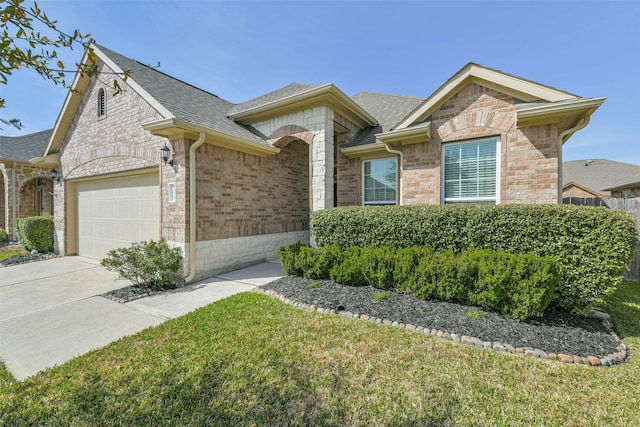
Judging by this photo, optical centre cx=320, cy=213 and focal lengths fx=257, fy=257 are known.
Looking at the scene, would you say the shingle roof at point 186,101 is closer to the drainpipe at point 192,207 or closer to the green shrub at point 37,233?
the drainpipe at point 192,207

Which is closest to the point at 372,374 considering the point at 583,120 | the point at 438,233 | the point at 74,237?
the point at 438,233

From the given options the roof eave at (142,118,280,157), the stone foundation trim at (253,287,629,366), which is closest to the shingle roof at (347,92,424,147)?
the roof eave at (142,118,280,157)

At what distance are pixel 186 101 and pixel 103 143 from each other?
330cm

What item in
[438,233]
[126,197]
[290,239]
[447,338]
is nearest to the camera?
[447,338]

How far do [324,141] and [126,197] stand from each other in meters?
6.60

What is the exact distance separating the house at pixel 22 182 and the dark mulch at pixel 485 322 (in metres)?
15.2

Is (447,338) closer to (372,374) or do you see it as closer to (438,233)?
(372,374)

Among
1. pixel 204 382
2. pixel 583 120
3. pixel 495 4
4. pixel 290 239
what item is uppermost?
pixel 495 4

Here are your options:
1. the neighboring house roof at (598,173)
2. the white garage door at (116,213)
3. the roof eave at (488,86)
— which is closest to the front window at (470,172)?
the roof eave at (488,86)

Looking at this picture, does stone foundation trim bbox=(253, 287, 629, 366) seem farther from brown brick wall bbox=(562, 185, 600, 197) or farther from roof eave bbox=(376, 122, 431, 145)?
brown brick wall bbox=(562, 185, 600, 197)

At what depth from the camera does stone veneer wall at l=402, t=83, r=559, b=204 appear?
589cm

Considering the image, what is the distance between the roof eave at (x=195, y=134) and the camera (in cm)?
597

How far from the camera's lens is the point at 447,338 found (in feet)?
12.4

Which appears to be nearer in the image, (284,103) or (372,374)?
(372,374)
